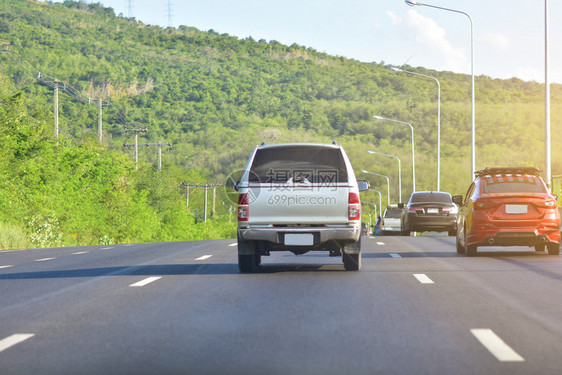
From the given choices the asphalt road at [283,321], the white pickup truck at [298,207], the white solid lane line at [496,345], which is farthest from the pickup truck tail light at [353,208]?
the white solid lane line at [496,345]

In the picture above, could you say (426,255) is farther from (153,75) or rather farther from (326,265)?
(153,75)

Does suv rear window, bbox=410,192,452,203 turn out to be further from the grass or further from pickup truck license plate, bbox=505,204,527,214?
pickup truck license plate, bbox=505,204,527,214

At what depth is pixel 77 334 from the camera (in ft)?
26.8

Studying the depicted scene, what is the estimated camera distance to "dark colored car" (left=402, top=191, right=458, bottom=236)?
3441 centimetres

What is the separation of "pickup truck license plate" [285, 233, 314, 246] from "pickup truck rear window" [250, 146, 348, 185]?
2.88 ft

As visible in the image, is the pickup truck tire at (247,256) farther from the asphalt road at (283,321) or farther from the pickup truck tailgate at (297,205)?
the pickup truck tailgate at (297,205)

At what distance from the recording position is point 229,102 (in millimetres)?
120250

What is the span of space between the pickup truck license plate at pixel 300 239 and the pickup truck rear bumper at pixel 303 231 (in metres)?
0.05

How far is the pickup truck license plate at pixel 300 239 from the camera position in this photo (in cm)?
1402

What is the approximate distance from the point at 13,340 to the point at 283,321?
2.63 m

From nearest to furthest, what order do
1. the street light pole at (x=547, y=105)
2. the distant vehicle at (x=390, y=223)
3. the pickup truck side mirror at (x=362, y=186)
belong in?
the pickup truck side mirror at (x=362, y=186)
the street light pole at (x=547, y=105)
the distant vehicle at (x=390, y=223)

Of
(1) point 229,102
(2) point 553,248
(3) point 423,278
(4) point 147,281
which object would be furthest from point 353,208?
(1) point 229,102

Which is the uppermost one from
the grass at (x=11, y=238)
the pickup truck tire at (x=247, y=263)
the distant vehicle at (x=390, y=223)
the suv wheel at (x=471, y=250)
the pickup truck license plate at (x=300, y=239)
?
the pickup truck license plate at (x=300, y=239)

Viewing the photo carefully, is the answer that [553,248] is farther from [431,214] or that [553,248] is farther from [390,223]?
[390,223]
